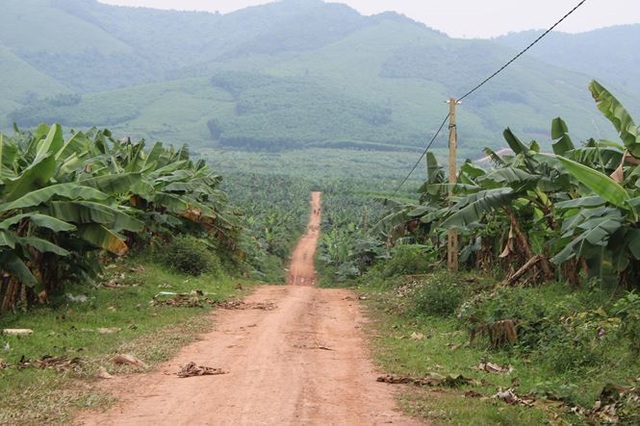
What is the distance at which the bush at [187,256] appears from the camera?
22.0 meters

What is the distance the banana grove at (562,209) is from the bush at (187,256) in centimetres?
721

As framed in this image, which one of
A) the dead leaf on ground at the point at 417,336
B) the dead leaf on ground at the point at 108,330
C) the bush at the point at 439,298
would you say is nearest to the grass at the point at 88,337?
the dead leaf on ground at the point at 108,330

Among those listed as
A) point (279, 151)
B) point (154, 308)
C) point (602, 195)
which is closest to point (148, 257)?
point (154, 308)

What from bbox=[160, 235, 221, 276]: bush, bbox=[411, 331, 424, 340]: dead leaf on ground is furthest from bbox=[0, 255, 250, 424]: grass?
bbox=[411, 331, 424, 340]: dead leaf on ground

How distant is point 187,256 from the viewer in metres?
22.2

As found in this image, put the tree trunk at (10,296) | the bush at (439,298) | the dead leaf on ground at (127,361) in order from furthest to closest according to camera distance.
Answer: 1. the bush at (439,298)
2. the tree trunk at (10,296)
3. the dead leaf on ground at (127,361)

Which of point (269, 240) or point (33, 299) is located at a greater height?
point (33, 299)

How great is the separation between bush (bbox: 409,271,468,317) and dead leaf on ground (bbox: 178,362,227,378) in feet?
21.2

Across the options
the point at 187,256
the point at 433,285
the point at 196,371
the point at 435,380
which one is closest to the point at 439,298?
the point at 433,285

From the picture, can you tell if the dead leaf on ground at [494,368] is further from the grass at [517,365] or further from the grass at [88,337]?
the grass at [88,337]

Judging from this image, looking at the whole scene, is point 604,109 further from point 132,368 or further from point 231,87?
point 231,87

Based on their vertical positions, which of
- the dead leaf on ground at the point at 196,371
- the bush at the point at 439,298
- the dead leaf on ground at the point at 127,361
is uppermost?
the dead leaf on ground at the point at 196,371

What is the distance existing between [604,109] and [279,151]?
131 m

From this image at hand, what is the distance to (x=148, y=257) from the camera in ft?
71.8
